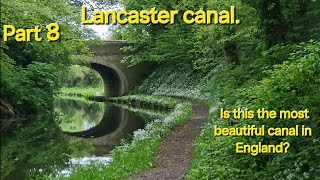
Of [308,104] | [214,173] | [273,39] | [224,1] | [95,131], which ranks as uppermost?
[224,1]

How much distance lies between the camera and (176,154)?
10289mm

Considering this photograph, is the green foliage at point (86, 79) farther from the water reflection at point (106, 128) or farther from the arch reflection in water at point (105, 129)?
the arch reflection in water at point (105, 129)

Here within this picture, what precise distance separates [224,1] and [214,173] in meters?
7.94

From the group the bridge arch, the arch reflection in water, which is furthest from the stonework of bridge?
the arch reflection in water

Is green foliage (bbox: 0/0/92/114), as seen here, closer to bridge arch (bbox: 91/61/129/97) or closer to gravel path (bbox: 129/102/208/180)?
gravel path (bbox: 129/102/208/180)

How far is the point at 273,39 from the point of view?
409 inches

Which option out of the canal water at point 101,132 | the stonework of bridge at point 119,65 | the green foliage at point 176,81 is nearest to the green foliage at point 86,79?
the stonework of bridge at point 119,65

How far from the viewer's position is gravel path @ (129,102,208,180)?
8385 millimetres

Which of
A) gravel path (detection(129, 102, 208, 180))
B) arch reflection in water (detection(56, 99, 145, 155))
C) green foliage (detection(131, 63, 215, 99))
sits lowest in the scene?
arch reflection in water (detection(56, 99, 145, 155))

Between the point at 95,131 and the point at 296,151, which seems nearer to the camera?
the point at 296,151

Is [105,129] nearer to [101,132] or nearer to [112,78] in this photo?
[101,132]

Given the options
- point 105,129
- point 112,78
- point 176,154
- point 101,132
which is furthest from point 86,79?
point 176,154

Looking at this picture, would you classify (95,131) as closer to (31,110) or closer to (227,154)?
(31,110)

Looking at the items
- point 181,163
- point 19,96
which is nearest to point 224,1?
A: point 181,163
